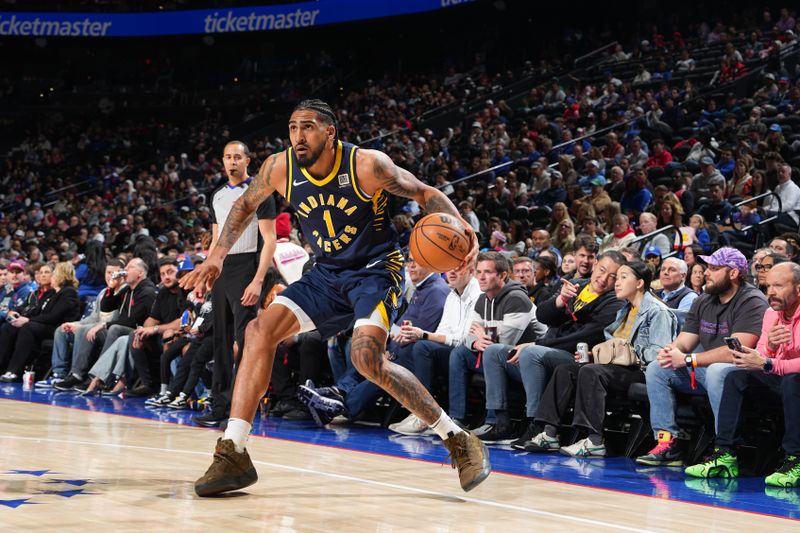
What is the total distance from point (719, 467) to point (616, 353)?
3.60 feet

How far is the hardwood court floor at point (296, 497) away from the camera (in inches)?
146

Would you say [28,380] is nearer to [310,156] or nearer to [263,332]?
[263,332]

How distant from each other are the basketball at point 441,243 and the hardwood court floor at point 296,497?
1104 millimetres

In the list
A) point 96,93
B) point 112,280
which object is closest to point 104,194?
point 96,93

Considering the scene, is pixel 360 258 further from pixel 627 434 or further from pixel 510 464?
pixel 627 434

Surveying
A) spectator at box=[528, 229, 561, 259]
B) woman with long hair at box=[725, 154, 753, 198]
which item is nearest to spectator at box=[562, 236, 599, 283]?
spectator at box=[528, 229, 561, 259]

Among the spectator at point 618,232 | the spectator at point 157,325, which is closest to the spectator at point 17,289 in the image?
the spectator at point 157,325

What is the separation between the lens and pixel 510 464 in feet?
19.2

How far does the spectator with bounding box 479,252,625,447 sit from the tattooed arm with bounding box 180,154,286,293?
254 centimetres

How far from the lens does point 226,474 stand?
166 inches

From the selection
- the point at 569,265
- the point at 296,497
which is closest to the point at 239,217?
the point at 296,497

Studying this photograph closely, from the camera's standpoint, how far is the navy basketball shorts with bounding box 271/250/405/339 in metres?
4.59

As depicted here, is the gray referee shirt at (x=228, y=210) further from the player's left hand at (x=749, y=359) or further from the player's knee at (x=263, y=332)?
the player's left hand at (x=749, y=359)

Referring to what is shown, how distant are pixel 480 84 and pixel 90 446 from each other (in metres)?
18.7
